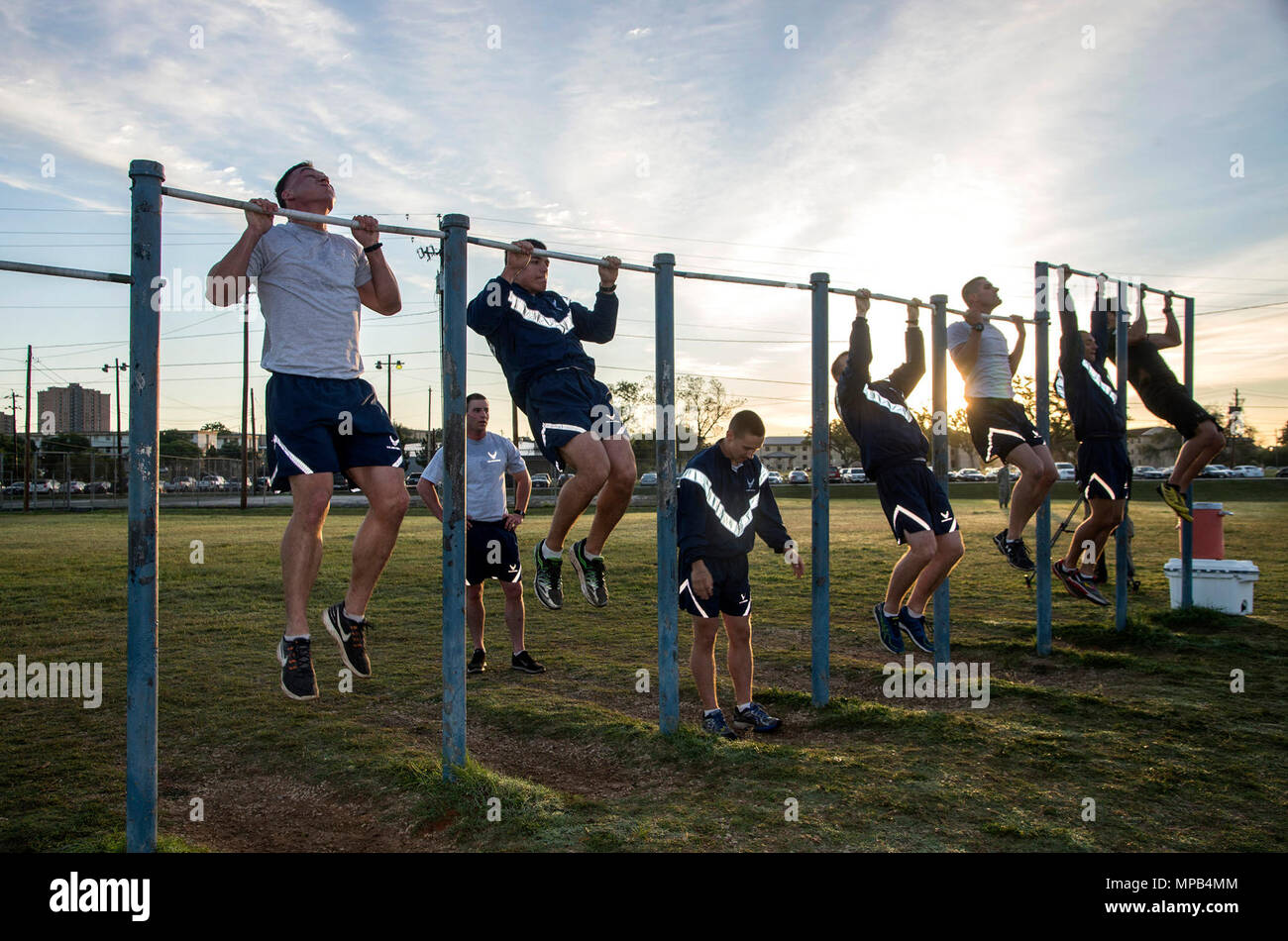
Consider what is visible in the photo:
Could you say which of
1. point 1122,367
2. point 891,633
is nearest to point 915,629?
point 891,633

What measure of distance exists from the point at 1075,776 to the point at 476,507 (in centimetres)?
429

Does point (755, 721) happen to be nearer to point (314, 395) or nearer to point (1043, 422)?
point (314, 395)

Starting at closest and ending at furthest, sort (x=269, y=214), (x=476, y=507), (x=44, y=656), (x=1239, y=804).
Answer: (x=269, y=214) < (x=1239, y=804) < (x=476, y=507) < (x=44, y=656)

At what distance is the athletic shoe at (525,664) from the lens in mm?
6516

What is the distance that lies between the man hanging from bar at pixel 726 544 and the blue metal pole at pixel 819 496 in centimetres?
50

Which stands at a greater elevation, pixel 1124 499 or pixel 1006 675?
pixel 1124 499

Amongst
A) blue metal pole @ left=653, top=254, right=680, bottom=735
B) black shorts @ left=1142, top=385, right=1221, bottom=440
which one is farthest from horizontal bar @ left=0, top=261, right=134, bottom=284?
black shorts @ left=1142, top=385, right=1221, bottom=440

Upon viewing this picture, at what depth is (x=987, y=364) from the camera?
6.30m

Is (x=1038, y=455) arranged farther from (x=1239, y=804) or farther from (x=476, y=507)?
(x=476, y=507)

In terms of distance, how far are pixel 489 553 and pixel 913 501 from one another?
3.09m

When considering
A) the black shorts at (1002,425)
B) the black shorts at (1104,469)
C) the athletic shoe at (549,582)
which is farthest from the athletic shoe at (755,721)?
the black shorts at (1104,469)
